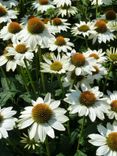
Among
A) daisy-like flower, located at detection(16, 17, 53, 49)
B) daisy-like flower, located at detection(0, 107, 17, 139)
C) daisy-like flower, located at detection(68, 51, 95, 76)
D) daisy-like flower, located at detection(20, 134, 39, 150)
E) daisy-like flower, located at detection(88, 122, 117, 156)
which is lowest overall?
daisy-like flower, located at detection(20, 134, 39, 150)

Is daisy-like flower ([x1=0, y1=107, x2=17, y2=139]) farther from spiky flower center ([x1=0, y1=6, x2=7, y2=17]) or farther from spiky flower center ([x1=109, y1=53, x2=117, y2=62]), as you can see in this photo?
spiky flower center ([x1=0, y1=6, x2=7, y2=17])

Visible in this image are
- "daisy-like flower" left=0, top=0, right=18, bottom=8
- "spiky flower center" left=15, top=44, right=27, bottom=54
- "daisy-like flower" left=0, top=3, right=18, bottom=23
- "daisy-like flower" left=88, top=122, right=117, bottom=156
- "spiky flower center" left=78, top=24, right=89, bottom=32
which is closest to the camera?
"daisy-like flower" left=88, top=122, right=117, bottom=156

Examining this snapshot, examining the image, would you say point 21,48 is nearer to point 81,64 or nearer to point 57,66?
point 57,66

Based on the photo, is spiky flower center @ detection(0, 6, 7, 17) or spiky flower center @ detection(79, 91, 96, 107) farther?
spiky flower center @ detection(0, 6, 7, 17)

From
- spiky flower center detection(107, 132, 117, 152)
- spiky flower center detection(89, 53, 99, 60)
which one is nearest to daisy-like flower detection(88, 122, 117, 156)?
spiky flower center detection(107, 132, 117, 152)

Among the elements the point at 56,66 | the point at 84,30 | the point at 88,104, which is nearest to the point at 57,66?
the point at 56,66

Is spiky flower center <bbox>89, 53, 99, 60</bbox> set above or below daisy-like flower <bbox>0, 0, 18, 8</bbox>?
below
